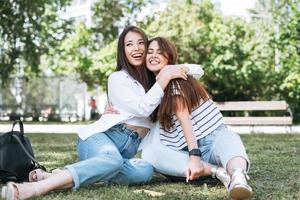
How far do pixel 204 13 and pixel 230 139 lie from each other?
20.9 meters

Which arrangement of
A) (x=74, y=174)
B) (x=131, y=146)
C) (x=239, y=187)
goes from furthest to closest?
1. (x=131, y=146)
2. (x=74, y=174)
3. (x=239, y=187)

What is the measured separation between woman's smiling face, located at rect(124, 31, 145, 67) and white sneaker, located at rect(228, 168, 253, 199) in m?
1.39

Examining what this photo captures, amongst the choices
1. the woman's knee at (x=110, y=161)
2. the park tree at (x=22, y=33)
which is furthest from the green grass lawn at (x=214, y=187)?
the park tree at (x=22, y=33)

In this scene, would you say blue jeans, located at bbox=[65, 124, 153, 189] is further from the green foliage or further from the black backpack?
the green foliage

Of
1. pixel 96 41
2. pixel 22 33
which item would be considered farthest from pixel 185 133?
pixel 96 41

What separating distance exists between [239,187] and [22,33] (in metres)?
15.3

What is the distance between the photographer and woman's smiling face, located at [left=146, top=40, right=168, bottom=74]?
4.52 meters

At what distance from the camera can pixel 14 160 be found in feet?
14.7

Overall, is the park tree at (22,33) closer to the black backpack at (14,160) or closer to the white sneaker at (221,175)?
the black backpack at (14,160)

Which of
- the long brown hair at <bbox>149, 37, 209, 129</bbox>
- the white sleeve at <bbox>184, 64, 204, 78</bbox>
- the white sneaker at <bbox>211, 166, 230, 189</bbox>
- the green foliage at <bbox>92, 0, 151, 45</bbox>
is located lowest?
the white sneaker at <bbox>211, 166, 230, 189</bbox>

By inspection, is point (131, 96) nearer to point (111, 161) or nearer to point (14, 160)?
point (111, 161)

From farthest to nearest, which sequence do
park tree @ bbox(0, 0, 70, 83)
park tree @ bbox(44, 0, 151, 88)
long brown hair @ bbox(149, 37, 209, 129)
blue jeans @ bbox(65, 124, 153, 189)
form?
park tree @ bbox(44, 0, 151, 88) → park tree @ bbox(0, 0, 70, 83) → long brown hair @ bbox(149, 37, 209, 129) → blue jeans @ bbox(65, 124, 153, 189)

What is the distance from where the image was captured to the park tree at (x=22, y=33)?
16594mm

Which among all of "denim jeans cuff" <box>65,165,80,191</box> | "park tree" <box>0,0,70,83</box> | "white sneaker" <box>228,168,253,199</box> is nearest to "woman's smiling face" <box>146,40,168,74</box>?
"denim jeans cuff" <box>65,165,80,191</box>
